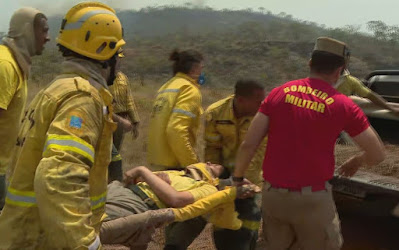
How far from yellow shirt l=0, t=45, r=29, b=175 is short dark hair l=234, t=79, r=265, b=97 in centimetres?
147

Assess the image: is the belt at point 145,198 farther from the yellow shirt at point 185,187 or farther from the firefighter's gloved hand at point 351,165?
the firefighter's gloved hand at point 351,165

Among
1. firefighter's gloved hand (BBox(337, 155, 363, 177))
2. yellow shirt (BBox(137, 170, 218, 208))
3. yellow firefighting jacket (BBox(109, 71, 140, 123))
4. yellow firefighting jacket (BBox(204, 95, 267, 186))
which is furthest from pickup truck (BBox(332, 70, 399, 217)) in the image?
yellow firefighting jacket (BBox(109, 71, 140, 123))

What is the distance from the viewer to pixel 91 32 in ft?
6.97

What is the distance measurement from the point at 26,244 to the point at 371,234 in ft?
9.82

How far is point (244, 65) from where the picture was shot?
34250mm

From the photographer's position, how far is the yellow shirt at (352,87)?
203 inches

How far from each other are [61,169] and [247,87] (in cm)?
213

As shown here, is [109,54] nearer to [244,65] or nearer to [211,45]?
[244,65]

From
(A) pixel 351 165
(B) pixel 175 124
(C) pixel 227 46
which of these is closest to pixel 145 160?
(B) pixel 175 124

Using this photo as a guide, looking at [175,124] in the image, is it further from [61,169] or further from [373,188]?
[61,169]

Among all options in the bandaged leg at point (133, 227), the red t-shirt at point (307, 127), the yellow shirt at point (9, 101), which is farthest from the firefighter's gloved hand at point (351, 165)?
the yellow shirt at point (9, 101)

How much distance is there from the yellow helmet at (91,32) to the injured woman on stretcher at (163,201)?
1.02 metres

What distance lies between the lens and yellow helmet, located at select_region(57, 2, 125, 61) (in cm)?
213

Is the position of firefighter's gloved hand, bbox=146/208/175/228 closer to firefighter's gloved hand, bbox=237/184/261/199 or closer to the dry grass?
firefighter's gloved hand, bbox=237/184/261/199
